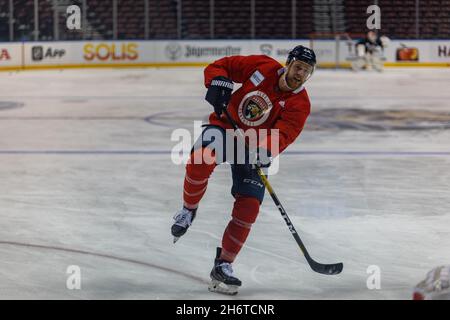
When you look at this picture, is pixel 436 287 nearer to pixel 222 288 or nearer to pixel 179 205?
pixel 222 288

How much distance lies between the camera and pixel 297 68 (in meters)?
4.96

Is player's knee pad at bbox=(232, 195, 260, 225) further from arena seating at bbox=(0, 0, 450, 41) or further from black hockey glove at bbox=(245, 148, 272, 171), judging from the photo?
arena seating at bbox=(0, 0, 450, 41)

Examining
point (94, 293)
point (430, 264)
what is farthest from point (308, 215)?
point (94, 293)

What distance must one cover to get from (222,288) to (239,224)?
36cm

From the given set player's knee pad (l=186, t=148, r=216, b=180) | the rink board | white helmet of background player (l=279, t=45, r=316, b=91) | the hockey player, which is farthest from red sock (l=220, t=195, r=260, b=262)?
the rink board

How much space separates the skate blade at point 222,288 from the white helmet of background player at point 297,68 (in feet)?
3.64

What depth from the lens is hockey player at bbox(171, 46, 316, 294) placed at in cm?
498

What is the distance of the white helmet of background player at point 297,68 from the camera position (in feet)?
16.1

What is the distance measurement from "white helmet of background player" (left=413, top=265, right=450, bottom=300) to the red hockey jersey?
1060 millimetres

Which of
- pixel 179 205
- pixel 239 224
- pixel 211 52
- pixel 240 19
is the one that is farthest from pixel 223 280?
pixel 240 19

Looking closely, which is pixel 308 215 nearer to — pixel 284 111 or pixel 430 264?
pixel 430 264

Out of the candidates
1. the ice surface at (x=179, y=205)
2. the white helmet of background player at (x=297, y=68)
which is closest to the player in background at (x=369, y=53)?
the ice surface at (x=179, y=205)

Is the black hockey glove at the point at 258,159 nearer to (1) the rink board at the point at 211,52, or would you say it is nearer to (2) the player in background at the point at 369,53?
(2) the player in background at the point at 369,53

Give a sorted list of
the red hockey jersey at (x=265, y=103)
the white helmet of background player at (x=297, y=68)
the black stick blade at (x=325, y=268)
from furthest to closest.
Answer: the black stick blade at (x=325, y=268)
the red hockey jersey at (x=265, y=103)
the white helmet of background player at (x=297, y=68)
